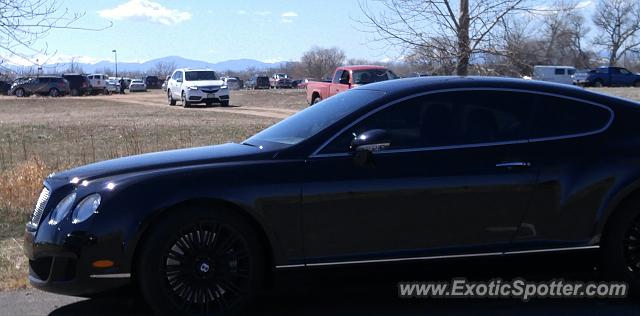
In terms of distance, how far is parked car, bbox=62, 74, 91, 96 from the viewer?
59875 mm

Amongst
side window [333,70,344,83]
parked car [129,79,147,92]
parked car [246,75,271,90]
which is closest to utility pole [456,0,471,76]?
side window [333,70,344,83]

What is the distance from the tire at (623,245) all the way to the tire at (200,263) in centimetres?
240

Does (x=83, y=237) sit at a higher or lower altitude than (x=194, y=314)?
higher

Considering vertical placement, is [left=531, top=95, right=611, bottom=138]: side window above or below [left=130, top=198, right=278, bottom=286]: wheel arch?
above

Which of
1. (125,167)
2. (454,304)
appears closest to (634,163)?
(454,304)

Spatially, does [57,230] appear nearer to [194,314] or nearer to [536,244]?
[194,314]

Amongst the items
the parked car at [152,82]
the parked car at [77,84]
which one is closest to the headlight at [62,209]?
the parked car at [77,84]

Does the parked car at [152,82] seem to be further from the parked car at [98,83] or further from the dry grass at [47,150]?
the dry grass at [47,150]

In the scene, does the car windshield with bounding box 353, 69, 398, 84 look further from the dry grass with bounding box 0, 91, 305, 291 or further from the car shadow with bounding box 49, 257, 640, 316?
the car shadow with bounding box 49, 257, 640, 316

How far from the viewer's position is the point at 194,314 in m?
4.87

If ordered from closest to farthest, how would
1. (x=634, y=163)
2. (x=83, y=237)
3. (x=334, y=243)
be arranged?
(x=83, y=237)
(x=334, y=243)
(x=634, y=163)

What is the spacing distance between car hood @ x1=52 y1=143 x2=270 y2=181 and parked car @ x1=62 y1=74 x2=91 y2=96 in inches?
2250

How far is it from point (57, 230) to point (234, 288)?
1159 mm

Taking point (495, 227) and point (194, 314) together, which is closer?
point (194, 314)
